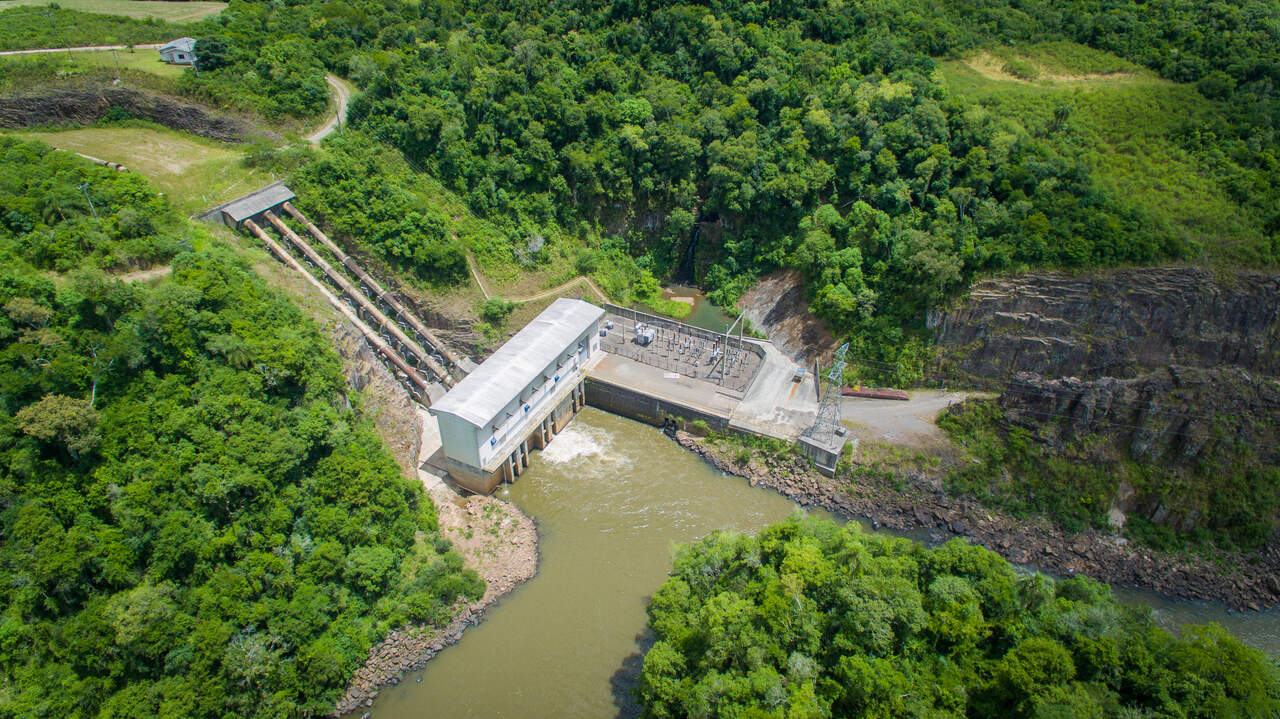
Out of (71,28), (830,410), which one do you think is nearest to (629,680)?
(830,410)

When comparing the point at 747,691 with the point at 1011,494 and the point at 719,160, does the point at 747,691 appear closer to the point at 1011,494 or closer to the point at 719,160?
the point at 1011,494

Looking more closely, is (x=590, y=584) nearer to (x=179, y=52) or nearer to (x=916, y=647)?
(x=916, y=647)

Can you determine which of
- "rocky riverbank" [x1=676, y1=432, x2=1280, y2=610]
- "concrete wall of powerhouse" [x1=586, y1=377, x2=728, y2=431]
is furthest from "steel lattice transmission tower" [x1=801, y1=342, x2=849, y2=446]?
"concrete wall of powerhouse" [x1=586, y1=377, x2=728, y2=431]

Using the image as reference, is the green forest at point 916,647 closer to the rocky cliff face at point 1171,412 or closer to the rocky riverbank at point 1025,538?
the rocky riverbank at point 1025,538

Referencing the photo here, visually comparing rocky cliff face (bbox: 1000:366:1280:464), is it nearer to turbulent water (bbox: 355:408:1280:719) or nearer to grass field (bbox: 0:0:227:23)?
turbulent water (bbox: 355:408:1280:719)

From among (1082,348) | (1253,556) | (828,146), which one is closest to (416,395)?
(828,146)
